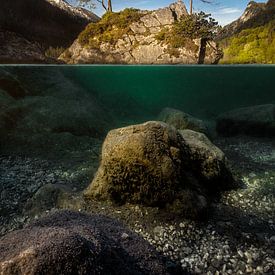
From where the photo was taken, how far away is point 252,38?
25.9 metres

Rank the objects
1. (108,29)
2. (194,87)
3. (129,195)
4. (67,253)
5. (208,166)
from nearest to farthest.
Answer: (67,253)
(129,195)
(208,166)
(108,29)
(194,87)

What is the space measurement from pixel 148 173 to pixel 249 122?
12.6m

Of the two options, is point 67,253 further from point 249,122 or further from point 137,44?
point 137,44

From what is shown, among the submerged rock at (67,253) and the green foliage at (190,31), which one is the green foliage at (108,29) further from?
the submerged rock at (67,253)

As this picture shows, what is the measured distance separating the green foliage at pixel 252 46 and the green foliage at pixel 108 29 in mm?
8707

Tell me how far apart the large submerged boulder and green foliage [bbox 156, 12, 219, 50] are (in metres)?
18.9

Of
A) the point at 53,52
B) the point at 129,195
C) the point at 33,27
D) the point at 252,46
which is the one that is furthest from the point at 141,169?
the point at 252,46

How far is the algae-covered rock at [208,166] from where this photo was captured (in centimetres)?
859

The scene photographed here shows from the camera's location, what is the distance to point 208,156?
8812 mm

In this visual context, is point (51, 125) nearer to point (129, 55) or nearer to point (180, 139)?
point (180, 139)

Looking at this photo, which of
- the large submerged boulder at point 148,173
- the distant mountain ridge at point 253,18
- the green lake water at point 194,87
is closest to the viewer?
the large submerged boulder at point 148,173

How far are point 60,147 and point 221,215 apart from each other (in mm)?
8664

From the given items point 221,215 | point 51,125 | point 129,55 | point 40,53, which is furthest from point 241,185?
point 129,55

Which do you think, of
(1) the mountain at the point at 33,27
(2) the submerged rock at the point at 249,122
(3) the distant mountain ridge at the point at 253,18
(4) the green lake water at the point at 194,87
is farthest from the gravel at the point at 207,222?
(4) the green lake water at the point at 194,87
